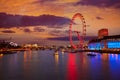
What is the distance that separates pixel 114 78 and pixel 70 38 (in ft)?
142

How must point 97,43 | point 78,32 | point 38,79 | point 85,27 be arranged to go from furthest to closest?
point 97,43 < point 78,32 < point 85,27 < point 38,79

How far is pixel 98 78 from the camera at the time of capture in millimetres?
20875

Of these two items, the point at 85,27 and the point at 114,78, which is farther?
the point at 85,27

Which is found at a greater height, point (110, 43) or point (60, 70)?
point (110, 43)

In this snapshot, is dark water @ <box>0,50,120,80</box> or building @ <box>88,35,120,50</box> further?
building @ <box>88,35,120,50</box>

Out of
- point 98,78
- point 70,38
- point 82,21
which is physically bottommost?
point 98,78

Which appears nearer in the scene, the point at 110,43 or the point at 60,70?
the point at 60,70

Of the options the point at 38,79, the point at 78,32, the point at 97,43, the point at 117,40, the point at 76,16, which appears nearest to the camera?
the point at 38,79

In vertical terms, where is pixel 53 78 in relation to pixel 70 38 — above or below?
below

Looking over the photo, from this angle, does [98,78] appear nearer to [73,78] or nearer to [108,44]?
[73,78]

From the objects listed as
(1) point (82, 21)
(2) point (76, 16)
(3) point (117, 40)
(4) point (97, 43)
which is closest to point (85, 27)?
(1) point (82, 21)

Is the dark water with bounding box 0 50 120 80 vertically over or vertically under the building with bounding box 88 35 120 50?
under

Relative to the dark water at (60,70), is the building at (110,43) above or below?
above

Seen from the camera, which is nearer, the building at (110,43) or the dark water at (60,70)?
the dark water at (60,70)
